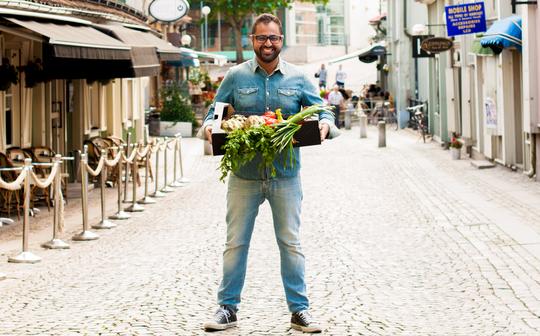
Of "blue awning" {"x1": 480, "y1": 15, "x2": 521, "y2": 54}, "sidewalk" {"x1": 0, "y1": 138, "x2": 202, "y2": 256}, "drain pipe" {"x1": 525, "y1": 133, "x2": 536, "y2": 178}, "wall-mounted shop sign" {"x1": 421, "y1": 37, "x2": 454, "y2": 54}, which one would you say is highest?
"wall-mounted shop sign" {"x1": 421, "y1": 37, "x2": 454, "y2": 54}

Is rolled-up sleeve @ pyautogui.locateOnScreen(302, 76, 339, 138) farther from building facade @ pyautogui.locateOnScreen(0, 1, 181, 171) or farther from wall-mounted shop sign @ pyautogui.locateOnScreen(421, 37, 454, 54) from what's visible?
wall-mounted shop sign @ pyautogui.locateOnScreen(421, 37, 454, 54)

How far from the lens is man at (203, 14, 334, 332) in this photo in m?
8.30

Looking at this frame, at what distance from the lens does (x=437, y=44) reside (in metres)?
31.1

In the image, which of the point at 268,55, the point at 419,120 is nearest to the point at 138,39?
the point at 268,55

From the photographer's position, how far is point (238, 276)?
27.6 ft

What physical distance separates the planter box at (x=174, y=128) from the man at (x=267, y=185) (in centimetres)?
3331

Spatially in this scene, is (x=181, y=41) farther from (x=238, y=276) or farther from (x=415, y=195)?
(x=238, y=276)

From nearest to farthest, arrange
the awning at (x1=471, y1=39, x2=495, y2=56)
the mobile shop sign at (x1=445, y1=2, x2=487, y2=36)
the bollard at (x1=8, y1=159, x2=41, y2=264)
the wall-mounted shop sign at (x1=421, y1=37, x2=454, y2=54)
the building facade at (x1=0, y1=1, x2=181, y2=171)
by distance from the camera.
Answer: the bollard at (x1=8, y1=159, x2=41, y2=264)
the building facade at (x1=0, y1=1, x2=181, y2=171)
the awning at (x1=471, y1=39, x2=495, y2=56)
the mobile shop sign at (x1=445, y1=2, x2=487, y2=36)
the wall-mounted shop sign at (x1=421, y1=37, x2=454, y2=54)

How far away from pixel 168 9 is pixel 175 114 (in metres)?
11.9

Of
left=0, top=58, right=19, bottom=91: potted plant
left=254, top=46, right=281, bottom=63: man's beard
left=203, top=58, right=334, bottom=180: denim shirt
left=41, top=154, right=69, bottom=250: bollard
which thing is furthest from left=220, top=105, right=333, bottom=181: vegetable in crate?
left=0, top=58, right=19, bottom=91: potted plant

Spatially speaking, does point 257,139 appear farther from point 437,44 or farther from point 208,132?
point 437,44

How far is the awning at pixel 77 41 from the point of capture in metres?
16.1

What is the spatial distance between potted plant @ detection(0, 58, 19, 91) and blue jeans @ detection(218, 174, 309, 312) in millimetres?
10476

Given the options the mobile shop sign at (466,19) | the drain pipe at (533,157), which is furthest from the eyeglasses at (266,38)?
the mobile shop sign at (466,19)
